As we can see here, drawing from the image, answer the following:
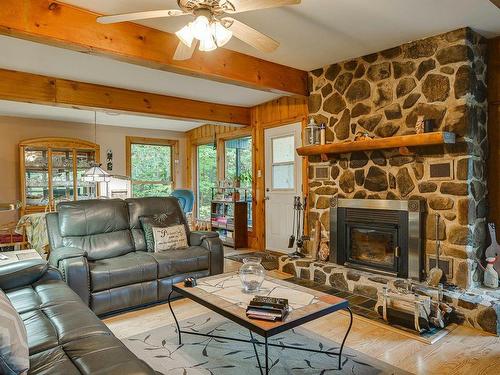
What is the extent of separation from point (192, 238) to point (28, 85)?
261cm

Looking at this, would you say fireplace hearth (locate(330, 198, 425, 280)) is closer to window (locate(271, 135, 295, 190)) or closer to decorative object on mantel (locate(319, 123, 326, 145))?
decorative object on mantel (locate(319, 123, 326, 145))

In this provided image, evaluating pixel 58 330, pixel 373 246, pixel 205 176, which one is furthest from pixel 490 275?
pixel 205 176

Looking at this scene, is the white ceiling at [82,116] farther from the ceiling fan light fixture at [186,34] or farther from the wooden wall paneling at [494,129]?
the wooden wall paneling at [494,129]

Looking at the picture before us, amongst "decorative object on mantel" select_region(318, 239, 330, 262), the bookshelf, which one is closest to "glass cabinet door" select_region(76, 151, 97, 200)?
the bookshelf

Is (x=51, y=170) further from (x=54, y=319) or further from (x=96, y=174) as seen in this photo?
(x=54, y=319)

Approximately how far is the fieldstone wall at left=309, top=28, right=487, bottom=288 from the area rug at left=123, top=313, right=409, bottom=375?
1546 mm

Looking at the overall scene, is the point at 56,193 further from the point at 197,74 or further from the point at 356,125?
the point at 356,125

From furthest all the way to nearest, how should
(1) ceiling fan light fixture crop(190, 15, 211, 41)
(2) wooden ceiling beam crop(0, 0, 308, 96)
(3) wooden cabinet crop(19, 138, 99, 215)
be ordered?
(3) wooden cabinet crop(19, 138, 99, 215) → (2) wooden ceiling beam crop(0, 0, 308, 96) → (1) ceiling fan light fixture crop(190, 15, 211, 41)

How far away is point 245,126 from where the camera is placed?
245 inches

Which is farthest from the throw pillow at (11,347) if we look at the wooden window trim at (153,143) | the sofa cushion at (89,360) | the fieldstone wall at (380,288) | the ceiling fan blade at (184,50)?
the wooden window trim at (153,143)

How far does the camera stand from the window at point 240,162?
638 cm

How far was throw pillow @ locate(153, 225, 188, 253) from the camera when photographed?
3723 mm

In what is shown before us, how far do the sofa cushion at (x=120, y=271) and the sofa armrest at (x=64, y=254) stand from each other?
0.51ft

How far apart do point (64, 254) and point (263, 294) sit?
1.82 metres
